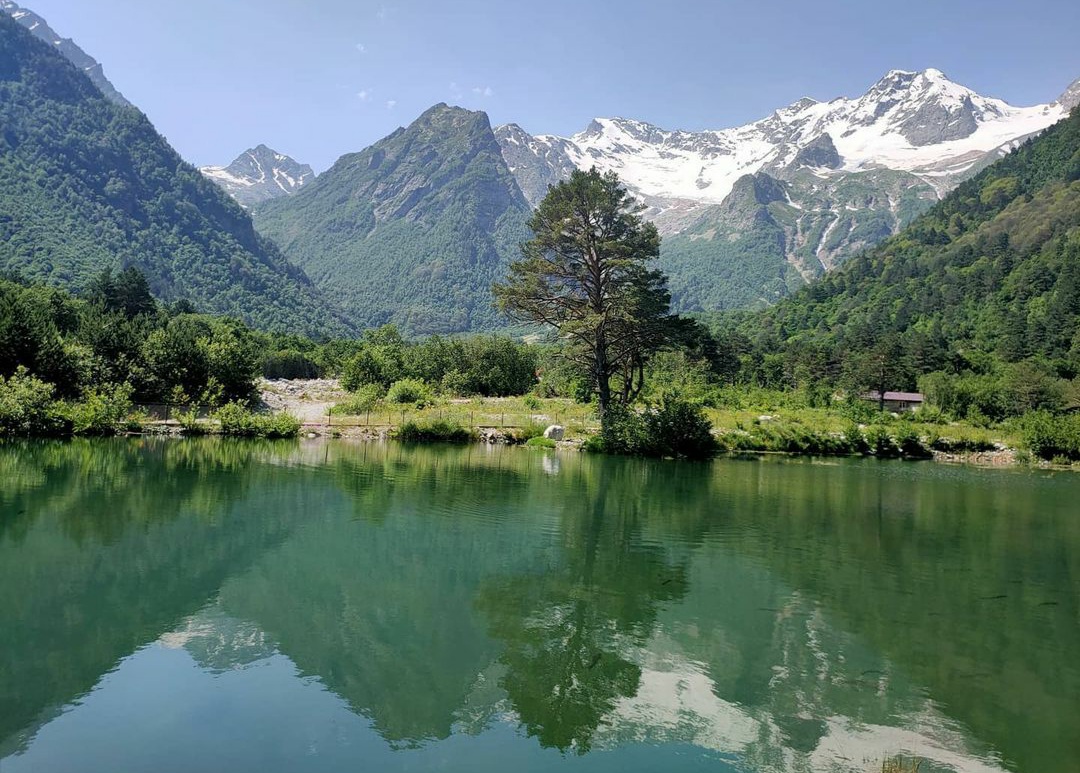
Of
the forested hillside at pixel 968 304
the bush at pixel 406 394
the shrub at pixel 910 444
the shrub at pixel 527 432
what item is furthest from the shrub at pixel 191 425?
→ the forested hillside at pixel 968 304

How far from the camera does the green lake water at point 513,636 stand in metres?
6.50

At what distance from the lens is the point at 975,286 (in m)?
116

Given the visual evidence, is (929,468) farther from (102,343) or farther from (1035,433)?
(102,343)

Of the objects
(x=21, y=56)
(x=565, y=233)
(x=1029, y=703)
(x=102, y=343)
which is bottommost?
(x=1029, y=703)

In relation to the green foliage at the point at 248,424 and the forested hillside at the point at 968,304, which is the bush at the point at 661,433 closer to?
the green foliage at the point at 248,424

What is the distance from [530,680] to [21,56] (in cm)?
26122

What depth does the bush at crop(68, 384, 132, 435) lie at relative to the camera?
31.1 metres

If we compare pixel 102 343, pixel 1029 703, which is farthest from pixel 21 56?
pixel 1029 703

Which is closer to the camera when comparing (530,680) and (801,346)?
(530,680)

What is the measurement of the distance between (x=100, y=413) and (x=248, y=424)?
6448mm

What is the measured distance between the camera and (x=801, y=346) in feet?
346

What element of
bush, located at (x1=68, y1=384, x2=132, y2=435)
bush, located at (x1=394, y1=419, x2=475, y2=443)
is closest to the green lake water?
bush, located at (x1=68, y1=384, x2=132, y2=435)

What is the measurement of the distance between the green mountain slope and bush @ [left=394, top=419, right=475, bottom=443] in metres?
67.7

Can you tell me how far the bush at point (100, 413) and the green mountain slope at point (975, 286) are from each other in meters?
81.9
